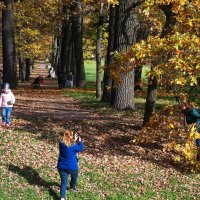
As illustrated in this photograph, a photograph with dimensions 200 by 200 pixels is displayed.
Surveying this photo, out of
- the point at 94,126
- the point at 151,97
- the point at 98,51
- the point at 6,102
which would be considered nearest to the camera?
the point at 151,97

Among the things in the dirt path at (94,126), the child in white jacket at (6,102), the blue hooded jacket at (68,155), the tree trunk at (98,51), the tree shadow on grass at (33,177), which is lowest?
the tree shadow on grass at (33,177)

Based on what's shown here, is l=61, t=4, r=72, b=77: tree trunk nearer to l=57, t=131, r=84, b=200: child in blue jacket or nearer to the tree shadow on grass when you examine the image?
the tree shadow on grass

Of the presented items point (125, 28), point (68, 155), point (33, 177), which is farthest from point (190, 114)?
point (125, 28)

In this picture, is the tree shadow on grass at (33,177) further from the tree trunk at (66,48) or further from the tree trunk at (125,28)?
the tree trunk at (66,48)

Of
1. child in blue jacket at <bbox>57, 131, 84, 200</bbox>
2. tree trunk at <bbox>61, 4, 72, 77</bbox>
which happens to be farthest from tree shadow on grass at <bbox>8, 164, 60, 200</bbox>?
tree trunk at <bbox>61, 4, 72, 77</bbox>

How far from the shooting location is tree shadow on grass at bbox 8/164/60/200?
10023 millimetres

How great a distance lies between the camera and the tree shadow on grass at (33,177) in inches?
395

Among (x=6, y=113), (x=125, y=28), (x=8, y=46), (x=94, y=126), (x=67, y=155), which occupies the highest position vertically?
(x=125, y=28)

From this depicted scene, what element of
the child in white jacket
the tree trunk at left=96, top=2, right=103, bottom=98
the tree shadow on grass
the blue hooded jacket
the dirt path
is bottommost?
the tree shadow on grass

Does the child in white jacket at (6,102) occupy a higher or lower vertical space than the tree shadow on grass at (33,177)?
higher

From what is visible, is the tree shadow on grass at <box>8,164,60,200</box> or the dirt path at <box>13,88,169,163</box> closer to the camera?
the tree shadow on grass at <box>8,164,60,200</box>

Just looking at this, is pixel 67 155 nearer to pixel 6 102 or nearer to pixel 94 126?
pixel 6 102

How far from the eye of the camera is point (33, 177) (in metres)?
10.6

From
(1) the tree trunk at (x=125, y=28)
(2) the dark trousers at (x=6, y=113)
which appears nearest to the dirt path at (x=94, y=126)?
(2) the dark trousers at (x=6, y=113)
